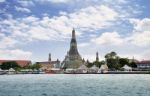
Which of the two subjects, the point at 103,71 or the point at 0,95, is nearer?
the point at 0,95

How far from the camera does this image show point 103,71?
200 m

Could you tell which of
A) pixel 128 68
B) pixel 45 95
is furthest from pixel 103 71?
pixel 45 95

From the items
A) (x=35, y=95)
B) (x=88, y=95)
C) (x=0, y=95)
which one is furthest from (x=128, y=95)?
(x=0, y=95)

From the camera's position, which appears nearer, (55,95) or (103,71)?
(55,95)

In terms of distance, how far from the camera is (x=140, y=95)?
4300 cm

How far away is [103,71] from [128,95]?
157m

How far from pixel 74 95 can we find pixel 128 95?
6280 mm

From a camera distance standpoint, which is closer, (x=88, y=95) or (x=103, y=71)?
(x=88, y=95)

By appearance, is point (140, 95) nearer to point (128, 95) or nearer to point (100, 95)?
point (128, 95)

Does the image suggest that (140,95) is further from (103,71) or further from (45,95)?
(103,71)

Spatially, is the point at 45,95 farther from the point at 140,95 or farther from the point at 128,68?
the point at 128,68

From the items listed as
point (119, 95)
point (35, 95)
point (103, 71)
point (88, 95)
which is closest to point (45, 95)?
point (35, 95)

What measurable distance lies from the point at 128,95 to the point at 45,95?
9841mm

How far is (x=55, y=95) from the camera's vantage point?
4450 cm
